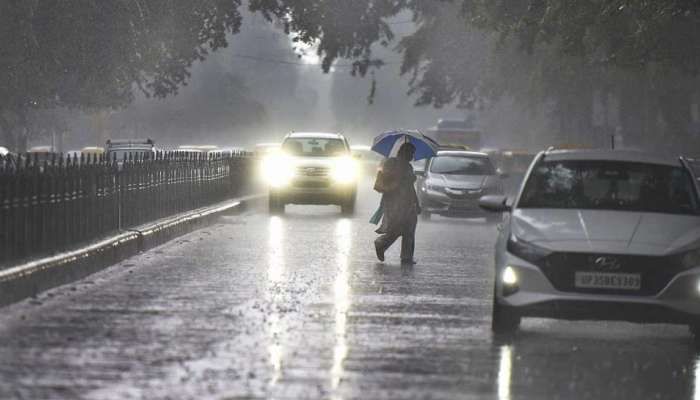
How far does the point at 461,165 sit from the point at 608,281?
900 inches

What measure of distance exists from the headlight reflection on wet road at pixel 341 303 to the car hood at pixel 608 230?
1.72 m

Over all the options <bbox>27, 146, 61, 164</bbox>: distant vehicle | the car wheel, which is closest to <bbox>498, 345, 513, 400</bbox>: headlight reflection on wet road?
the car wheel

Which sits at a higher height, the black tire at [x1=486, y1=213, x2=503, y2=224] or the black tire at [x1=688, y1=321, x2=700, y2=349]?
the black tire at [x1=688, y1=321, x2=700, y2=349]

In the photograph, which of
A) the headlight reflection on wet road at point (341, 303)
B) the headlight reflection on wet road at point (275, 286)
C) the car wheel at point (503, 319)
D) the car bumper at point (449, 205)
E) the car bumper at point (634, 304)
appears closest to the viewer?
the headlight reflection on wet road at point (341, 303)

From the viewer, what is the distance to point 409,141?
21.9m

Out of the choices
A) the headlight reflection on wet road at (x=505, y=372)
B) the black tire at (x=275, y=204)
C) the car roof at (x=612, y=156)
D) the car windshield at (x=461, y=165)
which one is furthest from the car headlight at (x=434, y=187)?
the headlight reflection on wet road at (x=505, y=372)

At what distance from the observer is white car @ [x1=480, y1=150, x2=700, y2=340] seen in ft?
40.3

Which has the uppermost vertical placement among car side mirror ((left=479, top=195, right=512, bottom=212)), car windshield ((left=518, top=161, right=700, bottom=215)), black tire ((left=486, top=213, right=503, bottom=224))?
car windshield ((left=518, top=161, right=700, bottom=215))

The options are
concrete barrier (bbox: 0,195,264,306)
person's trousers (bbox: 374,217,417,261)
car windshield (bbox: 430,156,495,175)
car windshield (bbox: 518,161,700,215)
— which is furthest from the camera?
car windshield (bbox: 430,156,495,175)

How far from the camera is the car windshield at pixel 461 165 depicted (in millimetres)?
34875

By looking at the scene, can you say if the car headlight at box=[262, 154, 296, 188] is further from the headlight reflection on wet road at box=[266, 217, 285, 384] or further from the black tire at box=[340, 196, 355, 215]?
the headlight reflection on wet road at box=[266, 217, 285, 384]

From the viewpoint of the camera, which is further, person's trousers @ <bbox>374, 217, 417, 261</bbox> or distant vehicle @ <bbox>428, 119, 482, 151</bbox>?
distant vehicle @ <bbox>428, 119, 482, 151</bbox>

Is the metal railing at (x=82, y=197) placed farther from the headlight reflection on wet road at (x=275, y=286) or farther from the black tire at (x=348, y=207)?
the black tire at (x=348, y=207)

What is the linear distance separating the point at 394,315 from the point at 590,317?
2.34m
